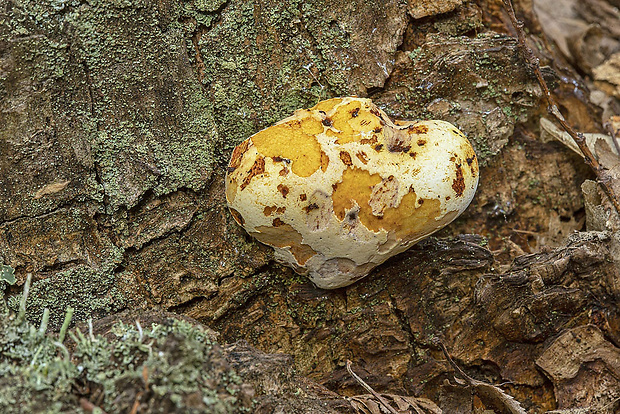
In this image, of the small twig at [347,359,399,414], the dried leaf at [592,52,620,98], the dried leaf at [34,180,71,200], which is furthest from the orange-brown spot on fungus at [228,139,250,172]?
the dried leaf at [592,52,620,98]

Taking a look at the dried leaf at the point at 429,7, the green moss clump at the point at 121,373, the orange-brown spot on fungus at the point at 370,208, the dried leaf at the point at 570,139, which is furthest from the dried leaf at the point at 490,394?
the dried leaf at the point at 429,7

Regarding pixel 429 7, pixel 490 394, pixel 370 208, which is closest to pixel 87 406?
pixel 370 208

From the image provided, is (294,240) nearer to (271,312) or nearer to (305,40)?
(271,312)

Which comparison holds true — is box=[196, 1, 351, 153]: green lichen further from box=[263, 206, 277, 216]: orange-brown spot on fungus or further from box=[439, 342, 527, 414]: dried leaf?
box=[439, 342, 527, 414]: dried leaf

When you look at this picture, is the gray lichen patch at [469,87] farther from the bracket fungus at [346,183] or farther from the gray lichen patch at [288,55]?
the bracket fungus at [346,183]

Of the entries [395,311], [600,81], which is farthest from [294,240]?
[600,81]
